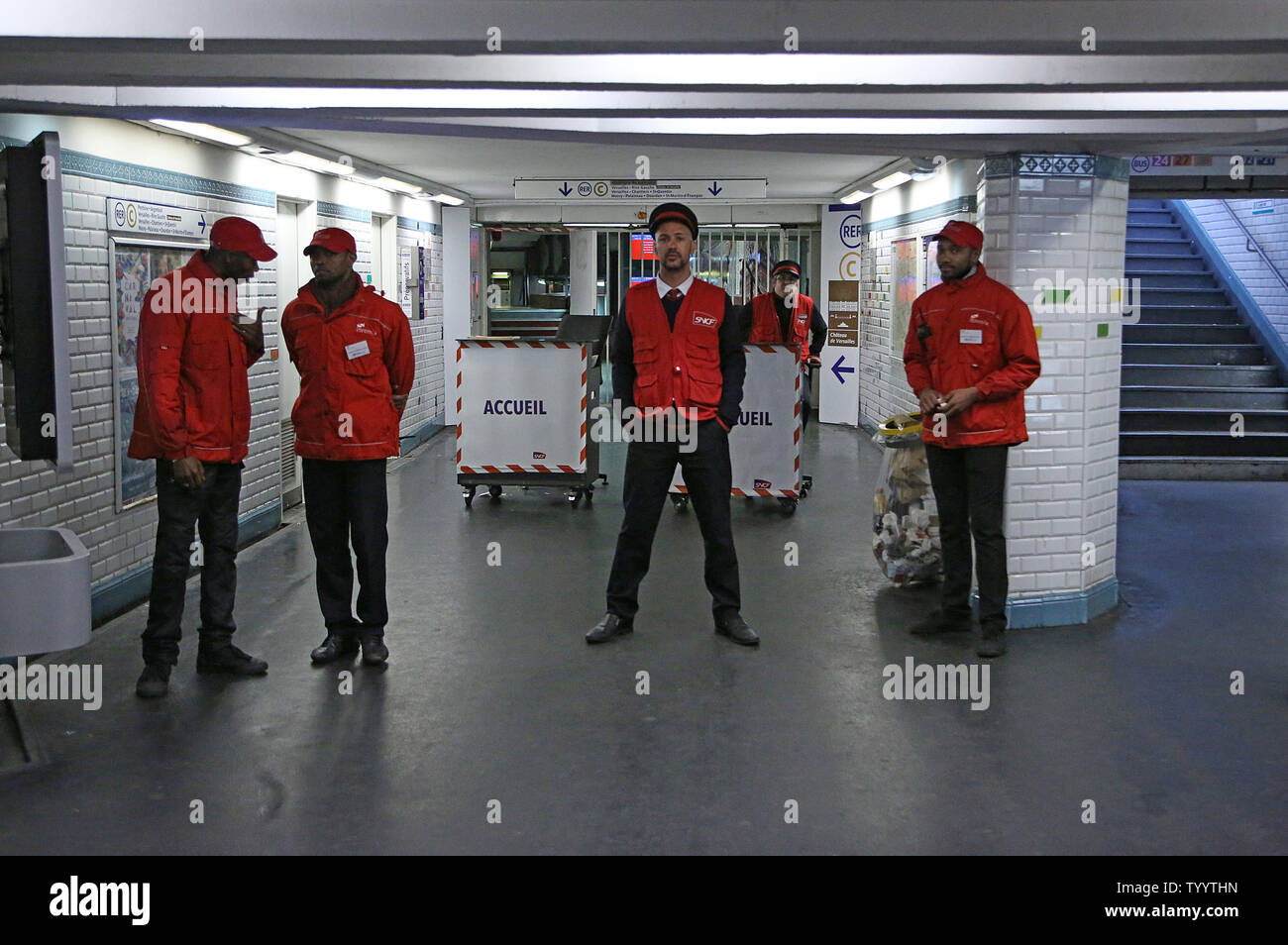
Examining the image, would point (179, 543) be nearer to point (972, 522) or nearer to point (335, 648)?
point (335, 648)

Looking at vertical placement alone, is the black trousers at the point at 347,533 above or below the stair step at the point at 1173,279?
below

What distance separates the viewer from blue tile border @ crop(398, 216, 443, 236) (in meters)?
13.9

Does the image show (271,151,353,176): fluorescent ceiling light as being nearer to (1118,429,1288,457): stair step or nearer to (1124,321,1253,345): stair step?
(1118,429,1288,457): stair step

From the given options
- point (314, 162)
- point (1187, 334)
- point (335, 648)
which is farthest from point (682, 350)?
point (1187, 334)

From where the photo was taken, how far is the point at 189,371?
541 centimetres

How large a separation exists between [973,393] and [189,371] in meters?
3.38

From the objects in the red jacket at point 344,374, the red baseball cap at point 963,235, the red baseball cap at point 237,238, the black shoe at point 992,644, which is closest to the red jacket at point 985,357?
the red baseball cap at point 963,235

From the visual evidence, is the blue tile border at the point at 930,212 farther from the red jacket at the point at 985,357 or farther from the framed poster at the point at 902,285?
the red jacket at the point at 985,357

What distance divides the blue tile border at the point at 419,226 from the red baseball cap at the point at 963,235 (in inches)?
343

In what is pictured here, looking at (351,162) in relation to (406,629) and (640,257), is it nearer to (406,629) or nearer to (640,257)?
(406,629)

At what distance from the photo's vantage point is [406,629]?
6531 millimetres

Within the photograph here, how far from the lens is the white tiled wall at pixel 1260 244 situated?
12.9 m

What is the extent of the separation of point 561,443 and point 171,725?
17.3 feet
